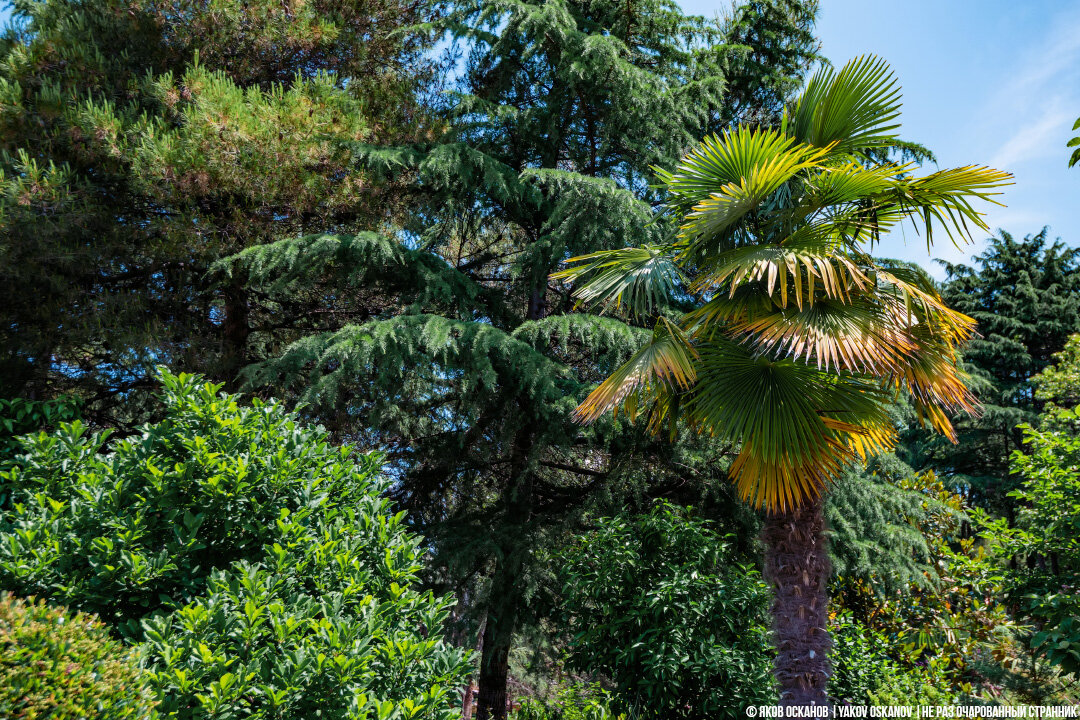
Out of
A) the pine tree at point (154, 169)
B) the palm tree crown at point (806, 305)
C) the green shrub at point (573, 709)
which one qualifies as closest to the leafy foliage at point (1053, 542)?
the palm tree crown at point (806, 305)

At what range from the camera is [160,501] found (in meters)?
3.87

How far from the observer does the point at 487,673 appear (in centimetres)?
868

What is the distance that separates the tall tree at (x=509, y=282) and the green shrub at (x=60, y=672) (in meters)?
4.11

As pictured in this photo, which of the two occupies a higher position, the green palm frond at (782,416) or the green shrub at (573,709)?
the green palm frond at (782,416)

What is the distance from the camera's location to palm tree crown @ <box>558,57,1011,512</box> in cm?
484

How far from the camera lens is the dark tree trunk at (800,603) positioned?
5.02 meters

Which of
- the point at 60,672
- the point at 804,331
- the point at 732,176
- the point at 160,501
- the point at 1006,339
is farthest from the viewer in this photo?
the point at 1006,339

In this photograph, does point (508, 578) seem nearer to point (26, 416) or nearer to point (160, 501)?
point (160, 501)

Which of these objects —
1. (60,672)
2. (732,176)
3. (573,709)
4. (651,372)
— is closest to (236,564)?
(60,672)

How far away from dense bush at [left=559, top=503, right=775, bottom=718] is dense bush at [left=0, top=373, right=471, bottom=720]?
2.72 meters

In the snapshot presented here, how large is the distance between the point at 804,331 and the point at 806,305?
1.35ft

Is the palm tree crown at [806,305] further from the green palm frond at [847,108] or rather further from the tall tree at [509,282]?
the tall tree at [509,282]

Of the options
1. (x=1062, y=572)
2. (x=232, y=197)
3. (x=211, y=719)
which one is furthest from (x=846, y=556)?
(x=232, y=197)

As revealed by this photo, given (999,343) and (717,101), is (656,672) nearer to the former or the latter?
(717,101)
